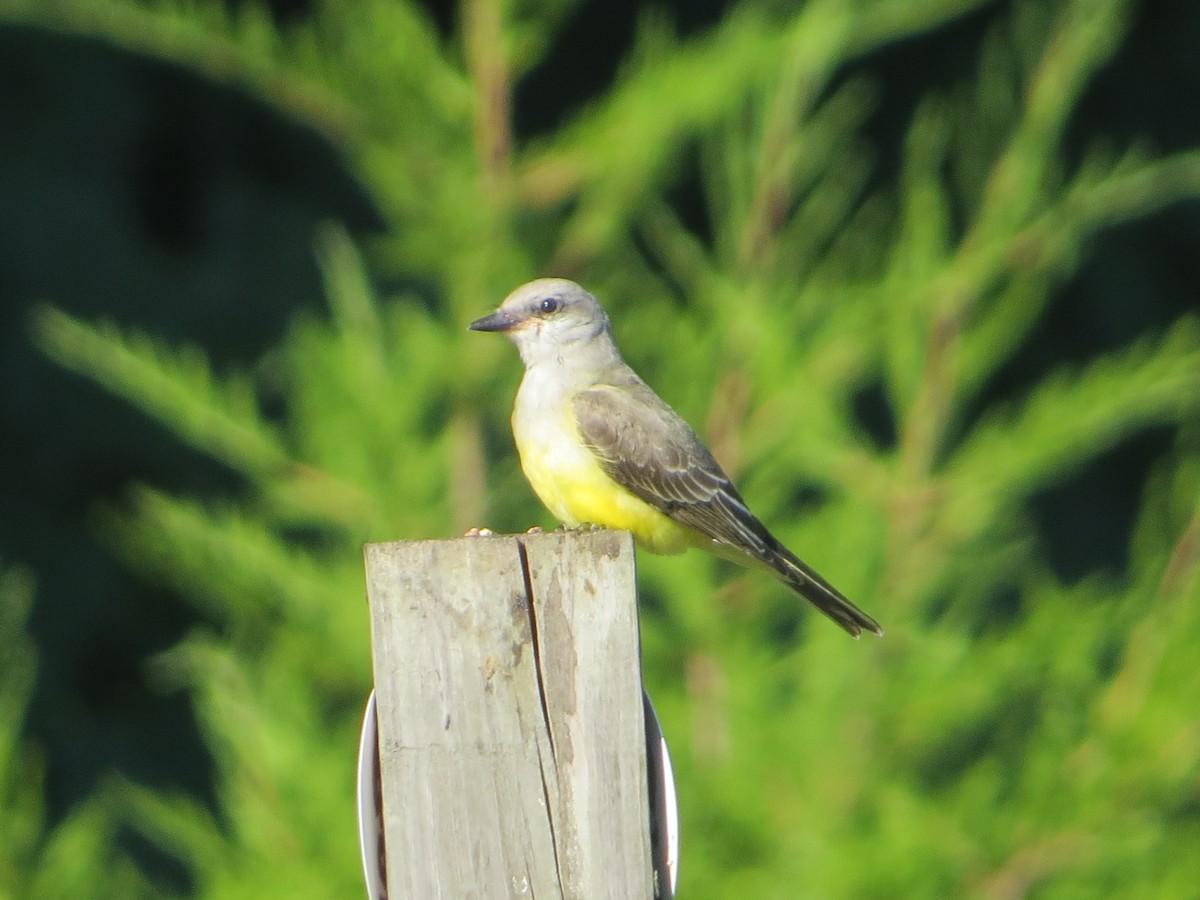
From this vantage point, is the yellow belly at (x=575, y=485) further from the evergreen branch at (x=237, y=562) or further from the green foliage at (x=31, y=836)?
the green foliage at (x=31, y=836)

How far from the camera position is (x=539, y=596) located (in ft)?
8.52

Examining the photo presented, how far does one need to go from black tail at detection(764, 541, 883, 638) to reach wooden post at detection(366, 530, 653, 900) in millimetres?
2057

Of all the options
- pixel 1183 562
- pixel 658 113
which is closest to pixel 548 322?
pixel 658 113

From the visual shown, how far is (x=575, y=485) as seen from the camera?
4609 millimetres

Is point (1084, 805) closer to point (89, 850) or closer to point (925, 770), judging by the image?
point (925, 770)

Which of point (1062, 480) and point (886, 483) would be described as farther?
point (1062, 480)


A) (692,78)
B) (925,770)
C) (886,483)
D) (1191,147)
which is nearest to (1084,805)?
(925,770)

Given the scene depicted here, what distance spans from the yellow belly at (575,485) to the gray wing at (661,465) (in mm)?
30

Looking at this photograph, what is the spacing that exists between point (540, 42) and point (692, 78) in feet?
1.96

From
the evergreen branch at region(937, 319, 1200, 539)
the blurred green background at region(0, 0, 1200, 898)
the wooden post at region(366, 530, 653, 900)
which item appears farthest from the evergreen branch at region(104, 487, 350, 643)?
the wooden post at region(366, 530, 653, 900)

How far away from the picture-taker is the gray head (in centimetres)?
499

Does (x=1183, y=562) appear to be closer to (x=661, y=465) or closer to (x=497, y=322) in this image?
(x=661, y=465)

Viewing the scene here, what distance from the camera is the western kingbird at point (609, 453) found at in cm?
465

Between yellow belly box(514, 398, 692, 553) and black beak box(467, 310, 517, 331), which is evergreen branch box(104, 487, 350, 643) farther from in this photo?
yellow belly box(514, 398, 692, 553)
